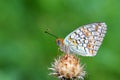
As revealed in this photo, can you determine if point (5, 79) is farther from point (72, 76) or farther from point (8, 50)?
point (72, 76)

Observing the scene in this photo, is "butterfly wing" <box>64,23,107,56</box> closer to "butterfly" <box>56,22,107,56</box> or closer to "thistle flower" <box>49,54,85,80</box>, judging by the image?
"butterfly" <box>56,22,107,56</box>

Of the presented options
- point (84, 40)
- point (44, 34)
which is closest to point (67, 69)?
point (84, 40)

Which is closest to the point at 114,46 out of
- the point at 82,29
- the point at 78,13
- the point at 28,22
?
the point at 78,13

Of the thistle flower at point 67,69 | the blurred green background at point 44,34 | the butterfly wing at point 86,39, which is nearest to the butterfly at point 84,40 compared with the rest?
the butterfly wing at point 86,39

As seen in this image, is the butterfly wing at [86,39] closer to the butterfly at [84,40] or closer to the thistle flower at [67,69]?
the butterfly at [84,40]

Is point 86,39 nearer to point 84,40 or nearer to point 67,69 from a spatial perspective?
point 84,40
